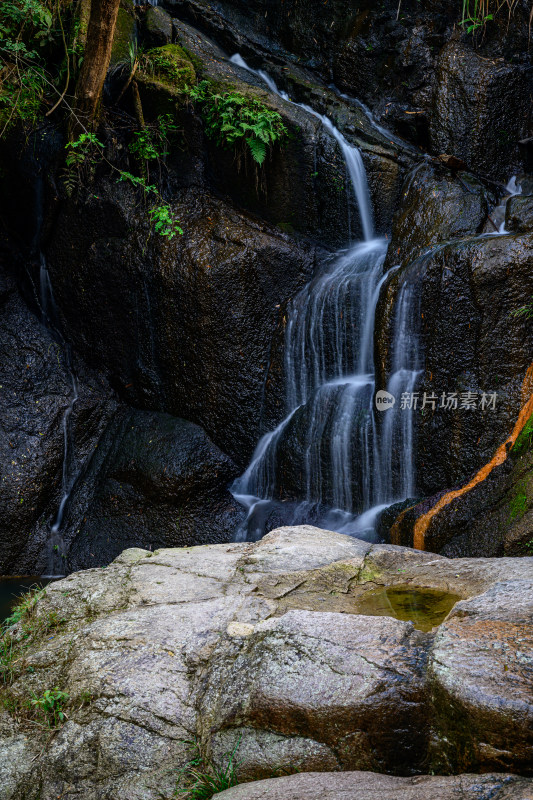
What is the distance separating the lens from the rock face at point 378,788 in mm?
1625

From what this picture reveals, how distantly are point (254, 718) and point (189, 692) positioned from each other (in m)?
0.40

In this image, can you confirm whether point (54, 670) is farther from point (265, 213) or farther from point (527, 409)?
point (265, 213)

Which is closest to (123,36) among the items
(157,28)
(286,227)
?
(157,28)

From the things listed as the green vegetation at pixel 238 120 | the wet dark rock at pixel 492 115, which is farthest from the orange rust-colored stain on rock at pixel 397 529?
the wet dark rock at pixel 492 115

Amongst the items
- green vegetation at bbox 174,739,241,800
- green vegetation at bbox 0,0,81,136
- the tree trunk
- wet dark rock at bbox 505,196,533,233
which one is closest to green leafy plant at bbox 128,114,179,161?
the tree trunk

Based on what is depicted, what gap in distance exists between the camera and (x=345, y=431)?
670 cm

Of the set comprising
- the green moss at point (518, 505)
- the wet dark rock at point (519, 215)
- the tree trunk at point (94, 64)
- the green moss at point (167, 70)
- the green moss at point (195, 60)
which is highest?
the green moss at point (195, 60)

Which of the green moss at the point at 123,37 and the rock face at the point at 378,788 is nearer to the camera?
the rock face at the point at 378,788

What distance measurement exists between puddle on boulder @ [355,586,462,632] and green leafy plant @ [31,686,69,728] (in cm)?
145

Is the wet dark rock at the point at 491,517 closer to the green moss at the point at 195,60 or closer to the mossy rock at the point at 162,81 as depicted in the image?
the mossy rock at the point at 162,81

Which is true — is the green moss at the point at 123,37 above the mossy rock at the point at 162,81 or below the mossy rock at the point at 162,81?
above

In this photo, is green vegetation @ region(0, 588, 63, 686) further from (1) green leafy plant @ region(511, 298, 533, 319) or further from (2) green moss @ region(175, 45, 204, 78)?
(2) green moss @ region(175, 45, 204, 78)

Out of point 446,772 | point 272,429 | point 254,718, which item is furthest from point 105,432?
point 446,772

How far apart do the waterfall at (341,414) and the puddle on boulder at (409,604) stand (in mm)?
2690
